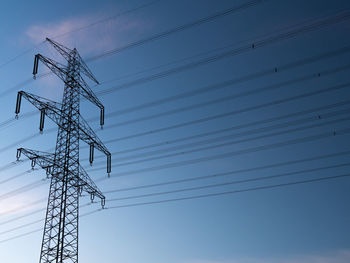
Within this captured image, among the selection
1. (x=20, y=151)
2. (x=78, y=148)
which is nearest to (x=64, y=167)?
(x=78, y=148)

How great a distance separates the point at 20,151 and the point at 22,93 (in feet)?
15.0

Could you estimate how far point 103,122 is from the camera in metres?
31.2

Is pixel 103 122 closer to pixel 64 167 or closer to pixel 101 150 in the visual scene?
pixel 101 150

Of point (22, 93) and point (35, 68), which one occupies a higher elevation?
point (35, 68)

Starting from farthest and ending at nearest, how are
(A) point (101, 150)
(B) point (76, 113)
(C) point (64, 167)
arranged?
(A) point (101, 150), (B) point (76, 113), (C) point (64, 167)

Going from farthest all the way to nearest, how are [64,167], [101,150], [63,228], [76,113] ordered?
[101,150] → [76,113] → [64,167] → [63,228]

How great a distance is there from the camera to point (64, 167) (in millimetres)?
26031

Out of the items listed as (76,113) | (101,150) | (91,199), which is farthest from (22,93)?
(91,199)

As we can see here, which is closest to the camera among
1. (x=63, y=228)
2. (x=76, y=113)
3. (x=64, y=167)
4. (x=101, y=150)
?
(x=63, y=228)

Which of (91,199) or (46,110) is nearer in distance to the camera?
(46,110)

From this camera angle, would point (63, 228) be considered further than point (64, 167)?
No

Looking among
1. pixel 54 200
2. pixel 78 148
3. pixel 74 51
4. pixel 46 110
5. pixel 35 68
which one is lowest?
pixel 54 200

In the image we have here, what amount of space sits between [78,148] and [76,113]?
3.22 meters

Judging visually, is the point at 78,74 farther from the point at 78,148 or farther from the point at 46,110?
the point at 78,148
